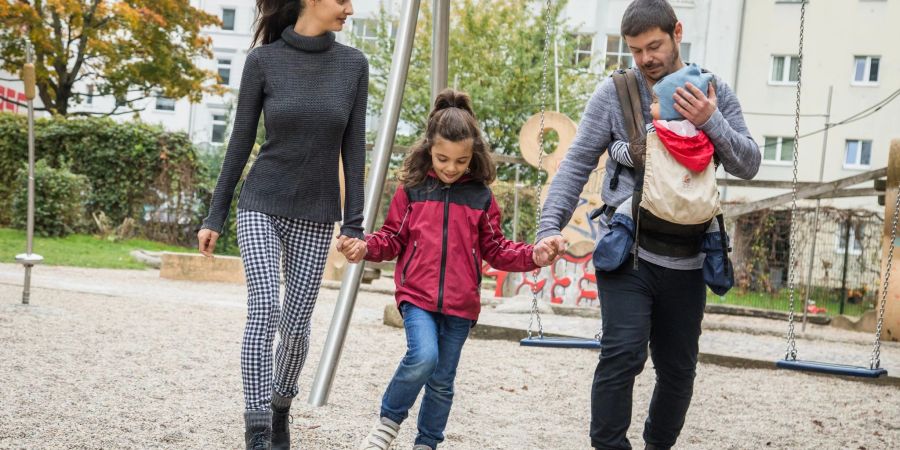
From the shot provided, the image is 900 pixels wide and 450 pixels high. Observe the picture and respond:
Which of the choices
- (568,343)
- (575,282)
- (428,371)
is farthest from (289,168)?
(575,282)

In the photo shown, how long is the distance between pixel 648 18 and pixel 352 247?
1.25m

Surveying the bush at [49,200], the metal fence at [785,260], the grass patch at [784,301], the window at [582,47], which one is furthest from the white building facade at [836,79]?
the bush at [49,200]

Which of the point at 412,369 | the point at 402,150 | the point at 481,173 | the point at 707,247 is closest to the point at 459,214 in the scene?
the point at 481,173

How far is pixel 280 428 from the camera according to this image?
3980 mm

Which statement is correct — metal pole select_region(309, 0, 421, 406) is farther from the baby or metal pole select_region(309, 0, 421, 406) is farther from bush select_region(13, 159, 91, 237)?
Answer: bush select_region(13, 159, 91, 237)

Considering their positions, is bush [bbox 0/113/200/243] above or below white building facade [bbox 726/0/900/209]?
below

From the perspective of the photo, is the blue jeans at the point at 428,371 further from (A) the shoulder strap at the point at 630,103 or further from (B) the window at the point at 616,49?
(B) the window at the point at 616,49

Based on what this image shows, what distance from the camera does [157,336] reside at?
8008 mm

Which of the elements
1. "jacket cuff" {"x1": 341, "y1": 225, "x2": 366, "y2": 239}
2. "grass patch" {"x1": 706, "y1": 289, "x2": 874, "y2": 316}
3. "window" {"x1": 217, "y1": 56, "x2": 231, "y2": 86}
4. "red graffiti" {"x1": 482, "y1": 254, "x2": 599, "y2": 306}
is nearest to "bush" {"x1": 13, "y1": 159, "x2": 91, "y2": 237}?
"red graffiti" {"x1": 482, "y1": 254, "x2": 599, "y2": 306}

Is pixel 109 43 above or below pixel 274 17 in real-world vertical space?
above

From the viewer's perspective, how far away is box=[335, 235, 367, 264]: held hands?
3.72 meters

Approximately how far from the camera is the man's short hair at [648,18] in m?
3.35

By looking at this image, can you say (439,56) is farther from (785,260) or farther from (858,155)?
(858,155)

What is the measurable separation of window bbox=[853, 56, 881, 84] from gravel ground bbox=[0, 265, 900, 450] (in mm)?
26269
